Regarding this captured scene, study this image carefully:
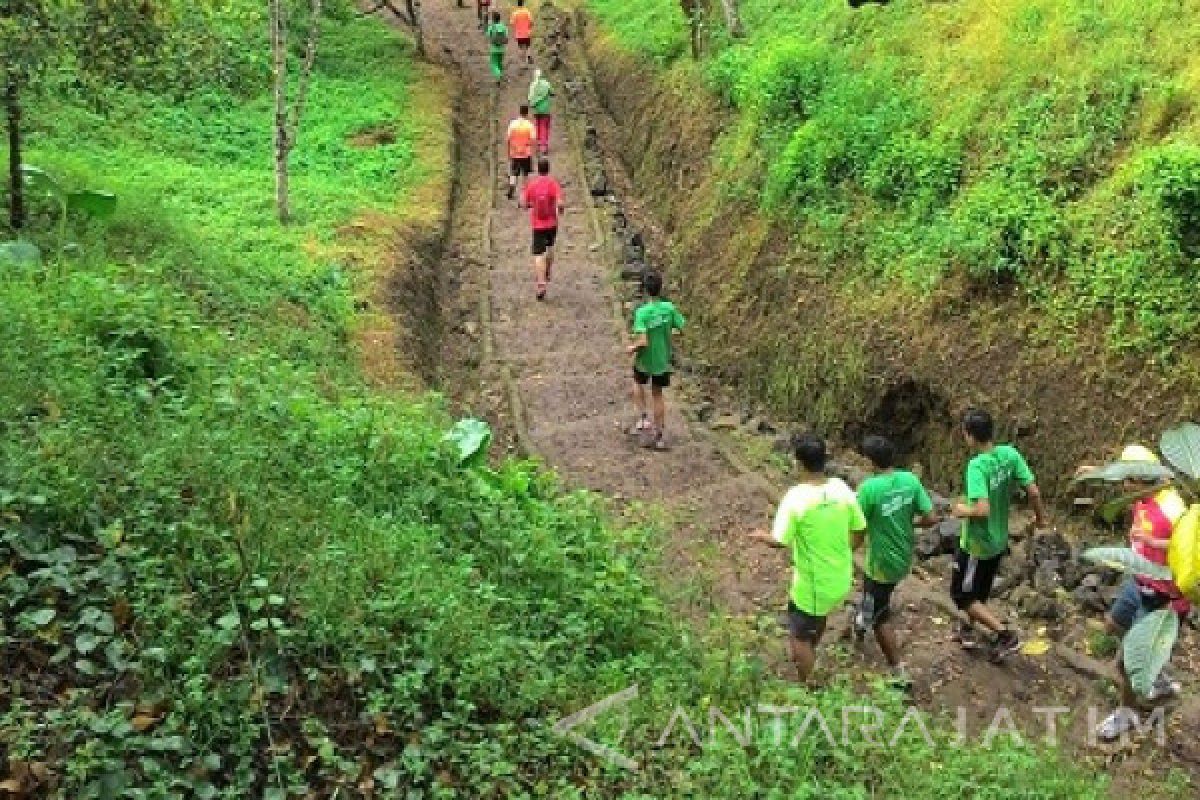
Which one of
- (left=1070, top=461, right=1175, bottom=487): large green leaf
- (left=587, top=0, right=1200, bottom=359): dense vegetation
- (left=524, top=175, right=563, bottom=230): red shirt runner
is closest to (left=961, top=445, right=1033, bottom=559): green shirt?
(left=1070, top=461, right=1175, bottom=487): large green leaf

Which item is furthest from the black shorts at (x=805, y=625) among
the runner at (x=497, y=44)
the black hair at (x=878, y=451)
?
the runner at (x=497, y=44)

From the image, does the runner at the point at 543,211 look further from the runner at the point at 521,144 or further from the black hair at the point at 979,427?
the black hair at the point at 979,427

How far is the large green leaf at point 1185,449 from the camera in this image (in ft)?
15.4

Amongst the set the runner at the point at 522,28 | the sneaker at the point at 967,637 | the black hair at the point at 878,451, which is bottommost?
the sneaker at the point at 967,637

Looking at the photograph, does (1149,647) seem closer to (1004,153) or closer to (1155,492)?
(1155,492)

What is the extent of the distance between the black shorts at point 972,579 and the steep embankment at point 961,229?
2103mm

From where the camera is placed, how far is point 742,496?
10.0 m

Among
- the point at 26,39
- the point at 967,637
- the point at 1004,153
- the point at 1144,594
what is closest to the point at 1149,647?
the point at 1144,594

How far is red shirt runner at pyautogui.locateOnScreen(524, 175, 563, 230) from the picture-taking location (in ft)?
43.0

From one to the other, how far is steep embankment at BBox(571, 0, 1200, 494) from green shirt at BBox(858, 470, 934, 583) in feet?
9.54

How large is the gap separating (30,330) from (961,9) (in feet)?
36.3

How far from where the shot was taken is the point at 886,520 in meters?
6.88

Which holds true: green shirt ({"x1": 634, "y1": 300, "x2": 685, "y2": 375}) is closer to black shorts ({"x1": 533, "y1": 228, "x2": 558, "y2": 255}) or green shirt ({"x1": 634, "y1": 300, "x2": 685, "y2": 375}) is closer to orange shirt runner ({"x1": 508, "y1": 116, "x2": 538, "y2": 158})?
black shorts ({"x1": 533, "y1": 228, "x2": 558, "y2": 255})

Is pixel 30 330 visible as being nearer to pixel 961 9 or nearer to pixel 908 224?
pixel 908 224
